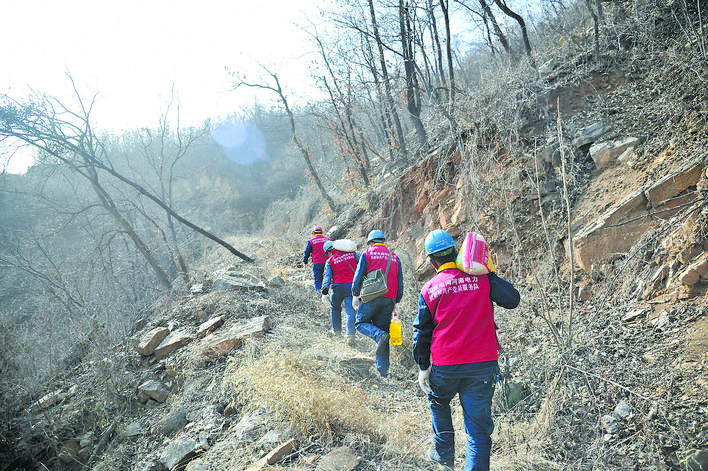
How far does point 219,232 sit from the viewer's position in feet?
80.6

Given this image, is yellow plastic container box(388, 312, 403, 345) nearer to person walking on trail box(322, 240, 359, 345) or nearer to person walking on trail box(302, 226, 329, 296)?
person walking on trail box(322, 240, 359, 345)

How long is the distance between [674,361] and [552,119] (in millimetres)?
4539

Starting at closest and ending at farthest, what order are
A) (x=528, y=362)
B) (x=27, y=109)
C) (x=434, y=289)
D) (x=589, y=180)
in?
1. (x=434, y=289)
2. (x=528, y=362)
3. (x=589, y=180)
4. (x=27, y=109)

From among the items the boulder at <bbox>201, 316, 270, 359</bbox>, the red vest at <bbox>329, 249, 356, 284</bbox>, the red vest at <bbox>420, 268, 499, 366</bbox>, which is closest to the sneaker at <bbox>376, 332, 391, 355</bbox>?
the red vest at <bbox>329, 249, 356, 284</bbox>

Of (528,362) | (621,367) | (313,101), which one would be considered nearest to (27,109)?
(313,101)

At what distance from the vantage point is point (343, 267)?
6.05 m

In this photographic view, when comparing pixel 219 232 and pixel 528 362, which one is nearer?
pixel 528 362

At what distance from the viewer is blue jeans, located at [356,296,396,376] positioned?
485cm

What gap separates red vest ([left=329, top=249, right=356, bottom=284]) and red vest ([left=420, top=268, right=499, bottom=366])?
3176 mm

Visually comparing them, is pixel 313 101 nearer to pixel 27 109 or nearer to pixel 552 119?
pixel 27 109

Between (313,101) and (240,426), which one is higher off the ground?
(313,101)

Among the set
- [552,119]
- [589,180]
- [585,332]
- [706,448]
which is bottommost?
[706,448]

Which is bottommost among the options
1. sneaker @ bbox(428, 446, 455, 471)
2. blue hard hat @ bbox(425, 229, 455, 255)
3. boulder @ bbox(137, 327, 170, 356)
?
sneaker @ bbox(428, 446, 455, 471)

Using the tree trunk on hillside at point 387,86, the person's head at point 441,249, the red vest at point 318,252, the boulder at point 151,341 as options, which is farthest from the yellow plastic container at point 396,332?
the tree trunk on hillside at point 387,86
